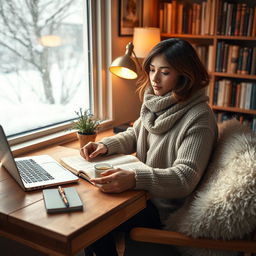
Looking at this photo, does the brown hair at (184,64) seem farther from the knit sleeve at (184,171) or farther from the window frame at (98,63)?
the window frame at (98,63)

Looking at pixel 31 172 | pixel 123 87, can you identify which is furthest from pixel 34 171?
pixel 123 87

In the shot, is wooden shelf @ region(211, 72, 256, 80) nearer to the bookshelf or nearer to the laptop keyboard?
the bookshelf

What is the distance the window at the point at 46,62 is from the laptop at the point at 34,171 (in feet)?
1.85

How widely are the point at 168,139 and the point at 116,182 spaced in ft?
1.26

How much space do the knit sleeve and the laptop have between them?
0.31 meters

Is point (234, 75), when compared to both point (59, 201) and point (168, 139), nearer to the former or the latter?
point (168, 139)

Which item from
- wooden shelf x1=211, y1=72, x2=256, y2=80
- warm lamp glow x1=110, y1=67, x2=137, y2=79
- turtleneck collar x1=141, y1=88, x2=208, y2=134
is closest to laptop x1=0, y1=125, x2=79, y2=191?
turtleneck collar x1=141, y1=88, x2=208, y2=134

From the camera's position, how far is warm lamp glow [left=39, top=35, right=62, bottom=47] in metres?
2.30

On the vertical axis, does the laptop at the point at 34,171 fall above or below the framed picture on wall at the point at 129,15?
below

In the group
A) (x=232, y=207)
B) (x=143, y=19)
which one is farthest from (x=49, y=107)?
(x=232, y=207)

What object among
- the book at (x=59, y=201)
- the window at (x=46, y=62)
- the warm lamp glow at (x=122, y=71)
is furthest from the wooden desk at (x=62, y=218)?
the warm lamp glow at (x=122, y=71)

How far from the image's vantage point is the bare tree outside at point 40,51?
2102mm

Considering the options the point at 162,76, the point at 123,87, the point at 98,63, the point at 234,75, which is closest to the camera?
the point at 162,76

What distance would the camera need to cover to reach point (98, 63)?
8.94 ft
